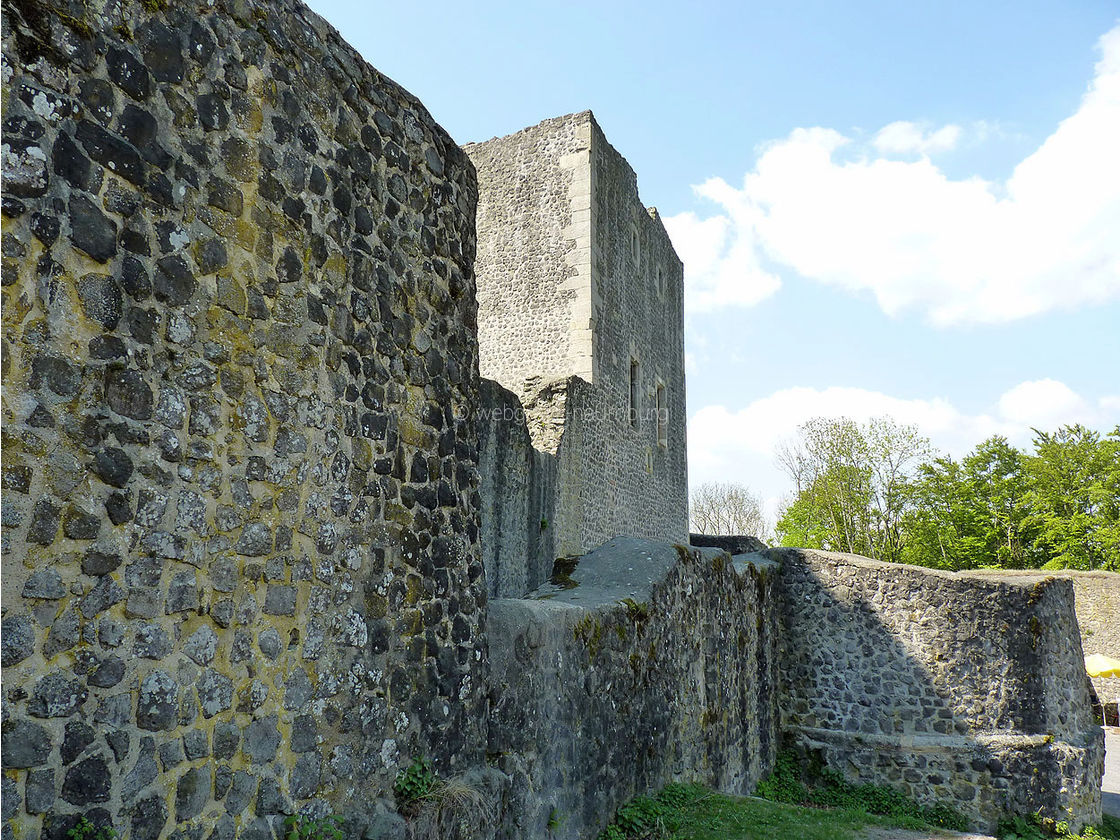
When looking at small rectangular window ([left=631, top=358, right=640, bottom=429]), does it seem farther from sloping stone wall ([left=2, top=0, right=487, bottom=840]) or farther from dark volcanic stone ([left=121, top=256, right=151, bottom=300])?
dark volcanic stone ([left=121, top=256, right=151, bottom=300])

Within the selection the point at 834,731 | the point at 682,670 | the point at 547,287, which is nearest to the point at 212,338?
the point at 682,670

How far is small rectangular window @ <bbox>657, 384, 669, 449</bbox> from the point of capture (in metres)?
20.9

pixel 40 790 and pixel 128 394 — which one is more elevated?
pixel 128 394

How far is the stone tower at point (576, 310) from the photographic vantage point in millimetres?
15367

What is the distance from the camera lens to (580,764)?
591 cm

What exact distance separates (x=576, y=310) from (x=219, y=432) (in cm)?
1382

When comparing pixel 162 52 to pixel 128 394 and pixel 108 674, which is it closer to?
pixel 128 394

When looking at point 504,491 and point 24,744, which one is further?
point 504,491

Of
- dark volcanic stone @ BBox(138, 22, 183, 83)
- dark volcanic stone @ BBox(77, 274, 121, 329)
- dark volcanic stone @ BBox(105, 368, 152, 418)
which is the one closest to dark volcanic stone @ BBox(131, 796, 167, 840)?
dark volcanic stone @ BBox(105, 368, 152, 418)

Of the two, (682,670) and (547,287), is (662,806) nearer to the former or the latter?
(682,670)

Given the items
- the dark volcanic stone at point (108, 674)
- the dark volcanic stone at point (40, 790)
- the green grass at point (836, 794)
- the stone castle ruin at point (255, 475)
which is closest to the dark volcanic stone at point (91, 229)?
the stone castle ruin at point (255, 475)

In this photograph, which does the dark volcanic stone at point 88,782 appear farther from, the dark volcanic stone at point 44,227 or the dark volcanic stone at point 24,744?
the dark volcanic stone at point 44,227

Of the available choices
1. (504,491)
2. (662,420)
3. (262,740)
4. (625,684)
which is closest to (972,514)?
(662,420)

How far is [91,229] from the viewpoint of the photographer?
279 centimetres
